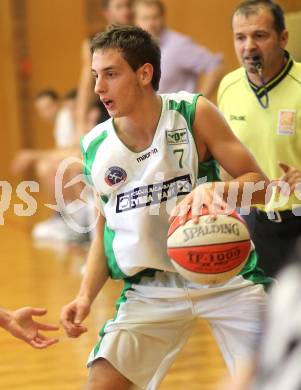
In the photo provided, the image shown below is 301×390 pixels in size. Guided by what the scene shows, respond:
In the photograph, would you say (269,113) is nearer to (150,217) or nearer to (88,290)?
(150,217)

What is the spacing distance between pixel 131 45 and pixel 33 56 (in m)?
11.0

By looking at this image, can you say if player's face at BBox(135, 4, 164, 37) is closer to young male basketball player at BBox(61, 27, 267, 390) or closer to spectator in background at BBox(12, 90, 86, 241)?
spectator in background at BBox(12, 90, 86, 241)

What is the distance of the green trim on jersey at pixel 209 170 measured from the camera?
3.39 metres

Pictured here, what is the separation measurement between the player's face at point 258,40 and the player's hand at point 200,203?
1.52 m

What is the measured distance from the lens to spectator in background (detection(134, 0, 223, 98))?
23.1 feet

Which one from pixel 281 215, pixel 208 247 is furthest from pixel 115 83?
pixel 281 215

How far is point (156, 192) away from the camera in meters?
3.30

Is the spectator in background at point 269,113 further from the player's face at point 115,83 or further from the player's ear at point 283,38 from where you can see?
the player's face at point 115,83

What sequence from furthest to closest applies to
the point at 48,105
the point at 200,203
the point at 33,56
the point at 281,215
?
the point at 33,56
the point at 48,105
the point at 281,215
the point at 200,203

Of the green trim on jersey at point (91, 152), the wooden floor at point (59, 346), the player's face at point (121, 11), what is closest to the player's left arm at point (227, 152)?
the green trim on jersey at point (91, 152)

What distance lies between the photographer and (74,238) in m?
9.49

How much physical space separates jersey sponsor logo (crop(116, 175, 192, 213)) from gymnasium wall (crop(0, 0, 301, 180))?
10.6 meters

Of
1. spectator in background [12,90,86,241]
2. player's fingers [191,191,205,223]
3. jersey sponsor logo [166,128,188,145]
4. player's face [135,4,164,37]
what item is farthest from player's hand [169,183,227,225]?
spectator in background [12,90,86,241]

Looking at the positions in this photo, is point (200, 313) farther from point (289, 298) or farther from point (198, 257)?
point (289, 298)
